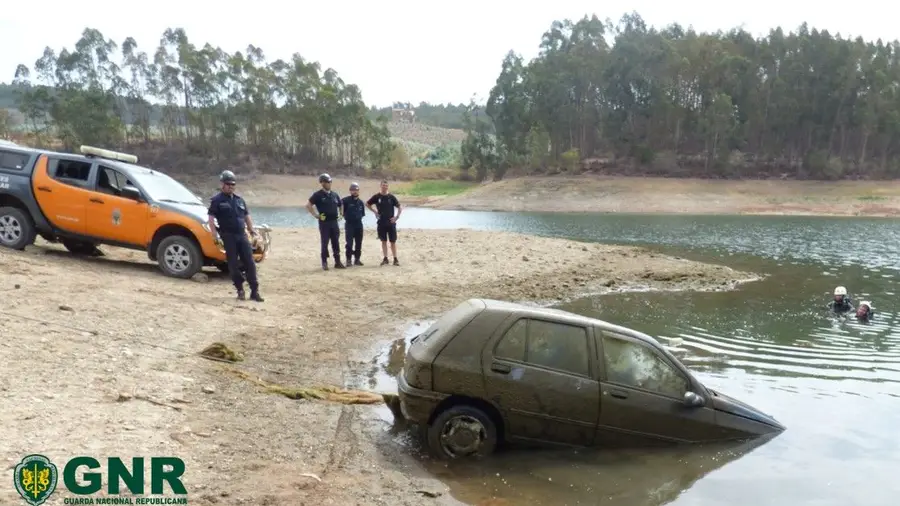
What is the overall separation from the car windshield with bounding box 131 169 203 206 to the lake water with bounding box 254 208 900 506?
5083 millimetres

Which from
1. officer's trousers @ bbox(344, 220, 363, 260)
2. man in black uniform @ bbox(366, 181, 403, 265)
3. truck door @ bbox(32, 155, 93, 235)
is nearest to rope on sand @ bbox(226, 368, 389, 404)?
truck door @ bbox(32, 155, 93, 235)

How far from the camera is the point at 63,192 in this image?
37.0ft

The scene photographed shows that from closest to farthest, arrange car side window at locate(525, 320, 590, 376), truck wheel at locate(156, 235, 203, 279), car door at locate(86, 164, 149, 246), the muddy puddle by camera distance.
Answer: the muddy puddle
car side window at locate(525, 320, 590, 376)
car door at locate(86, 164, 149, 246)
truck wheel at locate(156, 235, 203, 279)

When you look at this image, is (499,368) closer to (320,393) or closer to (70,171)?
(320,393)

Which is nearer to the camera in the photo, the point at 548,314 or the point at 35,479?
the point at 35,479

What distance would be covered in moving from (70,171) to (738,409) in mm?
10852

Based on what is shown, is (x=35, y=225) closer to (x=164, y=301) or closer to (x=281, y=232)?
Result: (x=164, y=301)

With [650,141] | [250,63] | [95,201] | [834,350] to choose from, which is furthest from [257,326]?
[250,63]

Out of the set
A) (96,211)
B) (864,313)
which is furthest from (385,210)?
(864,313)

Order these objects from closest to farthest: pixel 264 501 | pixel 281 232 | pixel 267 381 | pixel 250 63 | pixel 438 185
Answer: pixel 264 501 → pixel 267 381 → pixel 281 232 → pixel 438 185 → pixel 250 63

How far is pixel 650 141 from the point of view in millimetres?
76438

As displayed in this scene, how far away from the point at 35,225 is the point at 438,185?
72.0 metres

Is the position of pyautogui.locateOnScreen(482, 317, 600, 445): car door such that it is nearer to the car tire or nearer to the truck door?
the car tire

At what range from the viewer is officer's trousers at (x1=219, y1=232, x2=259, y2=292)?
33.3 feet
